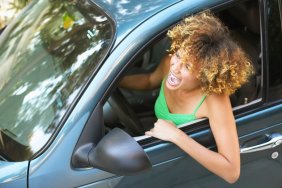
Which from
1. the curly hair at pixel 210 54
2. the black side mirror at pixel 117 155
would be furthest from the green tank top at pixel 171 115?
the black side mirror at pixel 117 155

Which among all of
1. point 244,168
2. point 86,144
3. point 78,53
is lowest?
point 244,168

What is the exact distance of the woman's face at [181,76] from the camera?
2.01 m

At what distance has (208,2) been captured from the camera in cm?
206

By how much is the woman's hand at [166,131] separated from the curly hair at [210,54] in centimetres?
20

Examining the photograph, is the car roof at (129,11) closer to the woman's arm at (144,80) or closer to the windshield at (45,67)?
the windshield at (45,67)

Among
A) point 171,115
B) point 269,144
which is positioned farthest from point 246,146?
point 171,115

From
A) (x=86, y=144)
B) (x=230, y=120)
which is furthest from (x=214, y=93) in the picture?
(x=86, y=144)

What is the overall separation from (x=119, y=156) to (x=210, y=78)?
0.49 meters

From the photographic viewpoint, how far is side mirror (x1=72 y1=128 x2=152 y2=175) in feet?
5.67

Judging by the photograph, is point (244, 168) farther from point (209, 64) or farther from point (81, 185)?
point (81, 185)

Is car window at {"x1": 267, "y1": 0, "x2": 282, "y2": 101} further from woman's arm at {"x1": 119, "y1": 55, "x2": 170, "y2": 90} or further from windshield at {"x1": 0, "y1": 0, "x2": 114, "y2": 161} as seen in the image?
windshield at {"x1": 0, "y1": 0, "x2": 114, "y2": 161}

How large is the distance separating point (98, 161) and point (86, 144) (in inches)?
5.2

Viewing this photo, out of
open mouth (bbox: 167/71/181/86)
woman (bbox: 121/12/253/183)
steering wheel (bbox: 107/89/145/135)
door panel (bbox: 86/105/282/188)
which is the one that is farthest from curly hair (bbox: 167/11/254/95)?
steering wheel (bbox: 107/89/145/135)

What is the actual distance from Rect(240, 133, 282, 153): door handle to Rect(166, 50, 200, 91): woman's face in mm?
379
